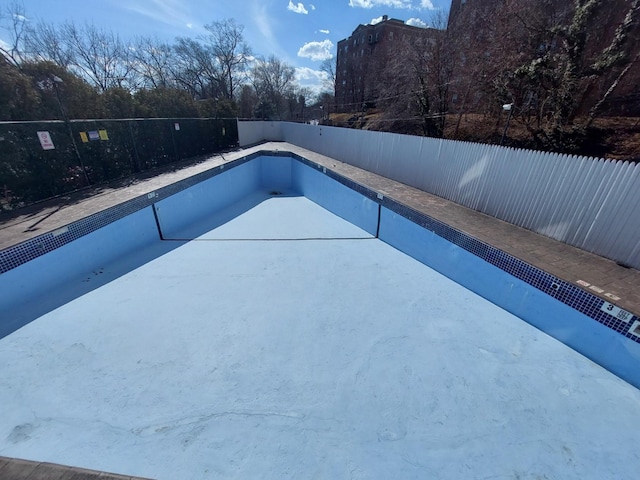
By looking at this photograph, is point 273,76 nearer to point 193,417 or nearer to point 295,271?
point 295,271

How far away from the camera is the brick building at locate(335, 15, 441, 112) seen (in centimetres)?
2458

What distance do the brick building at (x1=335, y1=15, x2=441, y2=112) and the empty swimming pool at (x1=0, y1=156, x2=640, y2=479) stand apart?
2322cm

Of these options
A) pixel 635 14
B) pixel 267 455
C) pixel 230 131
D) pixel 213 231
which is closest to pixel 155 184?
pixel 213 231

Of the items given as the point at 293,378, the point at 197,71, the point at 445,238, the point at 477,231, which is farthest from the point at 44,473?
the point at 197,71

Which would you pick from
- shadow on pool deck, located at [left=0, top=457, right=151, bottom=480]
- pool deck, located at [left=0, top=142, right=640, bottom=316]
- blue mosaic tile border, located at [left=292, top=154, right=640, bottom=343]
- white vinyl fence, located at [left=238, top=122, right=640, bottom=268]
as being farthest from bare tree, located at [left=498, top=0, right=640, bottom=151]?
shadow on pool deck, located at [left=0, top=457, right=151, bottom=480]

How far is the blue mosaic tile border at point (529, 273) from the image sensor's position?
2.56 meters

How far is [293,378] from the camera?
2.48 m

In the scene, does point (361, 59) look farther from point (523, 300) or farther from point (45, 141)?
point (523, 300)

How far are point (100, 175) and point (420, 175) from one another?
761cm

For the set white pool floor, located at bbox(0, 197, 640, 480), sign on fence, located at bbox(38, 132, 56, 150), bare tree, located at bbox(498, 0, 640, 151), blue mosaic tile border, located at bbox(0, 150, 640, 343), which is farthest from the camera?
bare tree, located at bbox(498, 0, 640, 151)

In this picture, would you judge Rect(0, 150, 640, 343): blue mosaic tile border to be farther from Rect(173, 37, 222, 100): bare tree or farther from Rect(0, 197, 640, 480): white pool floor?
Rect(173, 37, 222, 100): bare tree

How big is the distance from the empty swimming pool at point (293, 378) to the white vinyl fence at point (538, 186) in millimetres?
1421

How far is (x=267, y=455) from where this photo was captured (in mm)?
1892

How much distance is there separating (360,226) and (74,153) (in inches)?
253
